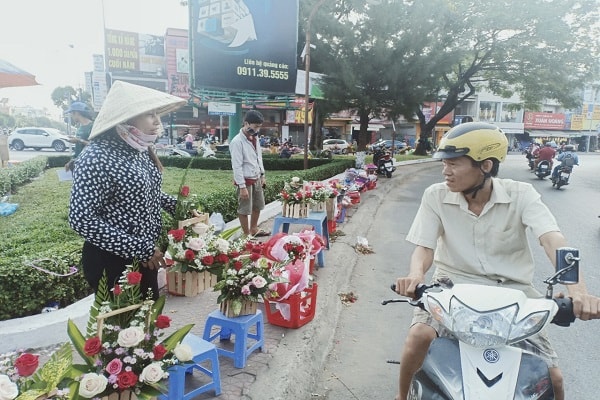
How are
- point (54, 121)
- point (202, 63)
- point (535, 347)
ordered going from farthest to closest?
point (54, 121), point (202, 63), point (535, 347)

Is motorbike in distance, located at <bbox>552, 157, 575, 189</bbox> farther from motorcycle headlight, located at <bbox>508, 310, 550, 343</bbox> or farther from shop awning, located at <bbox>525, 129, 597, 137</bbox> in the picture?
shop awning, located at <bbox>525, 129, 597, 137</bbox>

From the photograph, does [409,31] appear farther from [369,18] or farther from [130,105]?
[130,105]

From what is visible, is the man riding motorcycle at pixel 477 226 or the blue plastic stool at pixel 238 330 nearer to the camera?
the man riding motorcycle at pixel 477 226

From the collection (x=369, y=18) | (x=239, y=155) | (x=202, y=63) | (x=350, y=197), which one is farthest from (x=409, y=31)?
(x=239, y=155)

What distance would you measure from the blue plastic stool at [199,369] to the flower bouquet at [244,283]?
349 millimetres

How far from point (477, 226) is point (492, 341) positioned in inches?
33.4

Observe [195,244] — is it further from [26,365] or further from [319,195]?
[319,195]

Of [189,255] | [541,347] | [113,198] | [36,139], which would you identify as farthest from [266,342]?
[36,139]

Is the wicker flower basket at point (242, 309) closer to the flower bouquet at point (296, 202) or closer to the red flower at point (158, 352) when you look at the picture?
the red flower at point (158, 352)

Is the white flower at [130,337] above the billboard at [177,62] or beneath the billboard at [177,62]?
beneath

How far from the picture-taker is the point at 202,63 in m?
11.9

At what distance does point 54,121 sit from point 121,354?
317 feet

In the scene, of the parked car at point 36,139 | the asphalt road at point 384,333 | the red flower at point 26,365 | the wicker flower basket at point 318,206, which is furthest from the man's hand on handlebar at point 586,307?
the parked car at point 36,139

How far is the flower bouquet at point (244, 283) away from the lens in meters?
2.76
